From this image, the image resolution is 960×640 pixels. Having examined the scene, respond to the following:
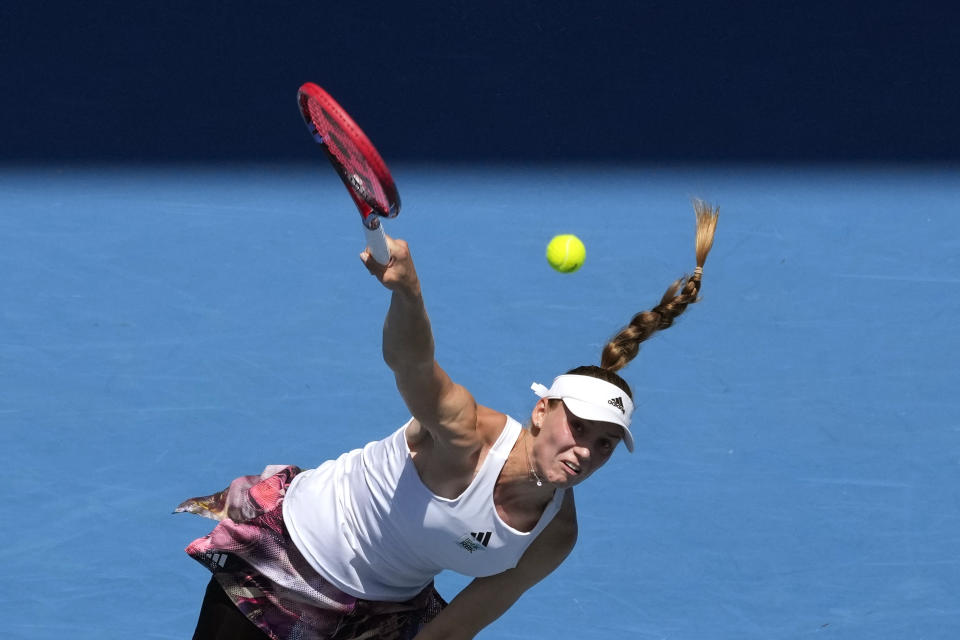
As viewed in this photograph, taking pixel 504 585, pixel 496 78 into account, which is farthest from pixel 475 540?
pixel 496 78

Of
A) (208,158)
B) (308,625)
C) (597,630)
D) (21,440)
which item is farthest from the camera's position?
(208,158)

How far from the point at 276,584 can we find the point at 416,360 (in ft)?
2.62

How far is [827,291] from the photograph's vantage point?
16.3ft

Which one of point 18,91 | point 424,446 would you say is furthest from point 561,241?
point 18,91

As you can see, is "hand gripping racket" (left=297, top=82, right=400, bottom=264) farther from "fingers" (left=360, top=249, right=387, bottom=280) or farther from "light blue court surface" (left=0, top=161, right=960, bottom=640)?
"light blue court surface" (left=0, top=161, right=960, bottom=640)

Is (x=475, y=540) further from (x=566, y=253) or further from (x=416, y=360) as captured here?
(x=566, y=253)

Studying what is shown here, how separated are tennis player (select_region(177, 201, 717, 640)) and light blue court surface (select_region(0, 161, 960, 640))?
3.73 ft

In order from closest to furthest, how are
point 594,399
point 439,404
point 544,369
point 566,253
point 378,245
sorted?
point 378,245 → point 439,404 → point 594,399 → point 566,253 → point 544,369

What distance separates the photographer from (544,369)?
15.5 feet

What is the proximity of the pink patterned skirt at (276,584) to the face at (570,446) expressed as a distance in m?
0.58

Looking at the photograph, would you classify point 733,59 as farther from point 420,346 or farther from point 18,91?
point 420,346

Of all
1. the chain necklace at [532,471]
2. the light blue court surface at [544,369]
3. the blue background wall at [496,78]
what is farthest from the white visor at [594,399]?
the blue background wall at [496,78]

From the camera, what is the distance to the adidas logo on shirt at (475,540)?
2.94 metres

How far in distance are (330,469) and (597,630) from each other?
134 centimetres
